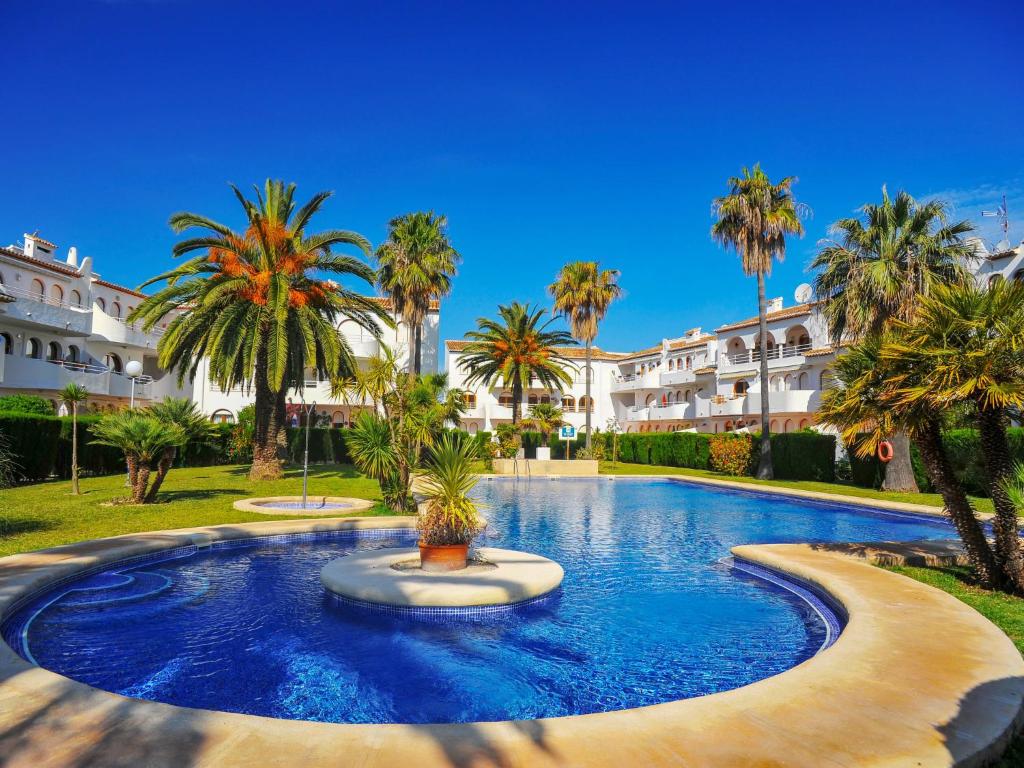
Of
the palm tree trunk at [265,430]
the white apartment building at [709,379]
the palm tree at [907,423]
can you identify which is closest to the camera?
the palm tree at [907,423]

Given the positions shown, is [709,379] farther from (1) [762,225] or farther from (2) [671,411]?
(1) [762,225]

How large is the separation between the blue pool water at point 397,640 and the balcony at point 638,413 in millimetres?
44054

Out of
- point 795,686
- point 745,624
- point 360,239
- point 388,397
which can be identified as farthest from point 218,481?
point 795,686

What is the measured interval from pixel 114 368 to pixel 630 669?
40575 mm

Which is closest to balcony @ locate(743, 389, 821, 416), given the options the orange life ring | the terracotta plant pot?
→ the orange life ring

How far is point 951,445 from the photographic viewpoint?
20453 mm

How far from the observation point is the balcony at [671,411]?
50.3 m

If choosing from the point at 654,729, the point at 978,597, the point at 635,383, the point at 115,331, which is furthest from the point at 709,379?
the point at 654,729

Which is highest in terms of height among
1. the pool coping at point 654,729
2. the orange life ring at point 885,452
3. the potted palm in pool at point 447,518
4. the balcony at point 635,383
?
the balcony at point 635,383

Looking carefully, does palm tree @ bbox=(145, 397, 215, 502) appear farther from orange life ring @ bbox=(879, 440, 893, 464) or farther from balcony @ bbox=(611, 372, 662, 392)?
balcony @ bbox=(611, 372, 662, 392)

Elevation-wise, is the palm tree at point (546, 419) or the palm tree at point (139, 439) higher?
the palm tree at point (546, 419)

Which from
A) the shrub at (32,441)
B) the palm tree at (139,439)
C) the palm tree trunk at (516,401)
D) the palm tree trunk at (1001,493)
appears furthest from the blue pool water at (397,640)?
the palm tree trunk at (516,401)

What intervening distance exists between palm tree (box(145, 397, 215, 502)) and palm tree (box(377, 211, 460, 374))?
17.0m

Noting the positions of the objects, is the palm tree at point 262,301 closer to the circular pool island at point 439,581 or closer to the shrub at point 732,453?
the circular pool island at point 439,581
